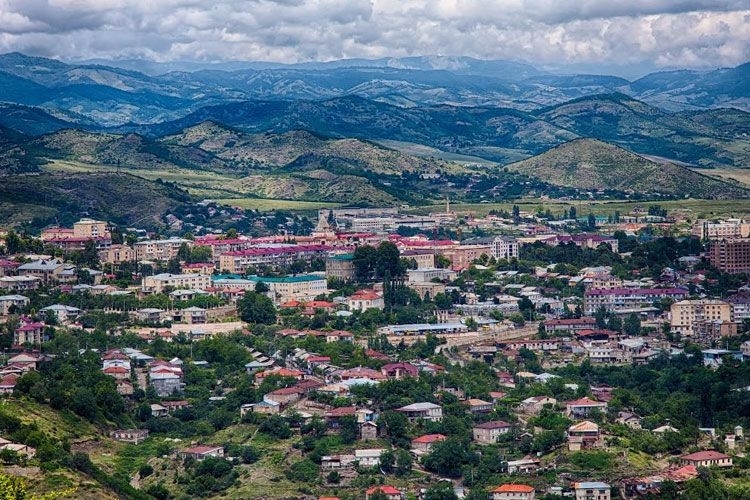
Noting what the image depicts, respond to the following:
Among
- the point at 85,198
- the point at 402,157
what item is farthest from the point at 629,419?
the point at 402,157

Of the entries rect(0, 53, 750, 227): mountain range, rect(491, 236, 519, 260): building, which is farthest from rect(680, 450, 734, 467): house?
rect(0, 53, 750, 227): mountain range

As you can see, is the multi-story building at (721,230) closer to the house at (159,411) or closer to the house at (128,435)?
the house at (159,411)

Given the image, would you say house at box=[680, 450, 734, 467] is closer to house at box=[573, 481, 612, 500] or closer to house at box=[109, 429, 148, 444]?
house at box=[573, 481, 612, 500]

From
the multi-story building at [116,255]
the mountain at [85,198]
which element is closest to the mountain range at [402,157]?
the mountain at [85,198]

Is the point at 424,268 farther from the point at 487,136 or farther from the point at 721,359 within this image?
the point at 487,136

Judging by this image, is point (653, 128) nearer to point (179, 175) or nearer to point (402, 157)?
point (402, 157)

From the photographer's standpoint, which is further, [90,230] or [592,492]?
[90,230]
